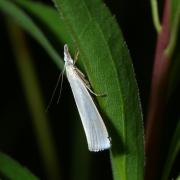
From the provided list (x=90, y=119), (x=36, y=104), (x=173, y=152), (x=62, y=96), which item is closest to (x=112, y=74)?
(x=90, y=119)

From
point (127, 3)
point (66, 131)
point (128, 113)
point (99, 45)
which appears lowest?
point (66, 131)

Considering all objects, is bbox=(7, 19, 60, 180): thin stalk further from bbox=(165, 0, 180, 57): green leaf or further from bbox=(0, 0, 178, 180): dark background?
bbox=(165, 0, 180, 57): green leaf

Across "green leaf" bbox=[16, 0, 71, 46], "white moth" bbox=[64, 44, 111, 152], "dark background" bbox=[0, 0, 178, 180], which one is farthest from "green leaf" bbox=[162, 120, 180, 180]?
"dark background" bbox=[0, 0, 178, 180]

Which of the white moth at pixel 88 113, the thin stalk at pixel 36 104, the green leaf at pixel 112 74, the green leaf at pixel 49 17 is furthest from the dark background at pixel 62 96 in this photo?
the green leaf at pixel 112 74

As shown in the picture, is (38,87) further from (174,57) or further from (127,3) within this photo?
(174,57)

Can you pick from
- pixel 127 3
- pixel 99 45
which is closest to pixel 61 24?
pixel 99 45

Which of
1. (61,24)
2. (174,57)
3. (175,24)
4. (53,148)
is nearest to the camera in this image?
(175,24)

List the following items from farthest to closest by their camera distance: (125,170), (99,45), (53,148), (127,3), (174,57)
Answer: (127,3) → (53,148) → (174,57) → (125,170) → (99,45)
